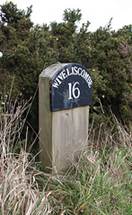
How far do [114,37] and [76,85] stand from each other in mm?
1548

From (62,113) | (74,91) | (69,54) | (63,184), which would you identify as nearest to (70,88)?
(74,91)

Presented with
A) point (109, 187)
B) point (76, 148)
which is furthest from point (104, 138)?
point (109, 187)

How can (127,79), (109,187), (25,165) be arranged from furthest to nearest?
(127,79)
(109,187)
(25,165)

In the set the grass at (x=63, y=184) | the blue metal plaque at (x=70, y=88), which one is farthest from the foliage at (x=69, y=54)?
the grass at (x=63, y=184)

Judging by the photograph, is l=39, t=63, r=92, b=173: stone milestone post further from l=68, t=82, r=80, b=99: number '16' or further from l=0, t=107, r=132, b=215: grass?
l=0, t=107, r=132, b=215: grass

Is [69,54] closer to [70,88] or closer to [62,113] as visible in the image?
[70,88]

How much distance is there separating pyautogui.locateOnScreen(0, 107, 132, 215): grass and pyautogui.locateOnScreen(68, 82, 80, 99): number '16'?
479mm

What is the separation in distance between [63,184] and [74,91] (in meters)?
0.88

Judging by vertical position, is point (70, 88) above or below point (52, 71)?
below

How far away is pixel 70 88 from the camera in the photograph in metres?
4.45

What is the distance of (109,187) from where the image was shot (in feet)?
13.9

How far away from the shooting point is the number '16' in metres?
4.45

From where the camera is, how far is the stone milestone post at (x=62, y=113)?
14.0 ft

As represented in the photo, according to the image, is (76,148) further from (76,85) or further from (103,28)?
(103,28)
